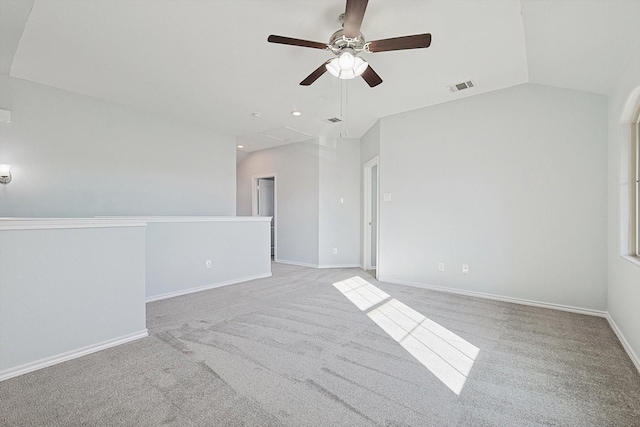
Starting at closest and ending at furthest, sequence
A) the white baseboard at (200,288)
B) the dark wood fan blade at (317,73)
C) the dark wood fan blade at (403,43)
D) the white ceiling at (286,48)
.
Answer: the dark wood fan blade at (403,43)
the white ceiling at (286,48)
the dark wood fan blade at (317,73)
the white baseboard at (200,288)

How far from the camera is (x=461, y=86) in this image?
355 centimetres

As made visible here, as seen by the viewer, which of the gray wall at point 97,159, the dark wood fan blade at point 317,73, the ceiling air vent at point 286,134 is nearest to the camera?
the dark wood fan blade at point 317,73

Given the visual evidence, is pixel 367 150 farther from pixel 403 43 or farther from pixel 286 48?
pixel 403 43

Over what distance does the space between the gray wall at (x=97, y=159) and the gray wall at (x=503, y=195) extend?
3.29 m

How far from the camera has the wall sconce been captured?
329cm

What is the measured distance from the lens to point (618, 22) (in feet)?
6.79

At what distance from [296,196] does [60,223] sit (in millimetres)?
4550

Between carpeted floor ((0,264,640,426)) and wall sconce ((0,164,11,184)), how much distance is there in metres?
2.38

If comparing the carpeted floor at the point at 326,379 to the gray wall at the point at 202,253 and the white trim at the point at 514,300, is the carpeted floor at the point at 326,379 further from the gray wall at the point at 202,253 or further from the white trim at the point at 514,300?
the gray wall at the point at 202,253

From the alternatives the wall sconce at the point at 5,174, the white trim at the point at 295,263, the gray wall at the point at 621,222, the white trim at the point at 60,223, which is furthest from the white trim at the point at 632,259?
the wall sconce at the point at 5,174

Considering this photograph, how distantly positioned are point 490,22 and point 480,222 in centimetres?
233

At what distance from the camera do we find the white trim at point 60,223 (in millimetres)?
1969

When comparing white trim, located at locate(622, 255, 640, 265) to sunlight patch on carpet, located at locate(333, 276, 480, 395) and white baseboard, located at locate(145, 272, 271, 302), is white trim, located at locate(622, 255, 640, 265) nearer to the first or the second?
sunlight patch on carpet, located at locate(333, 276, 480, 395)

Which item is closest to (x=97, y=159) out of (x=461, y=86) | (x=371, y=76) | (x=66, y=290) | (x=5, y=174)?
(x=5, y=174)
